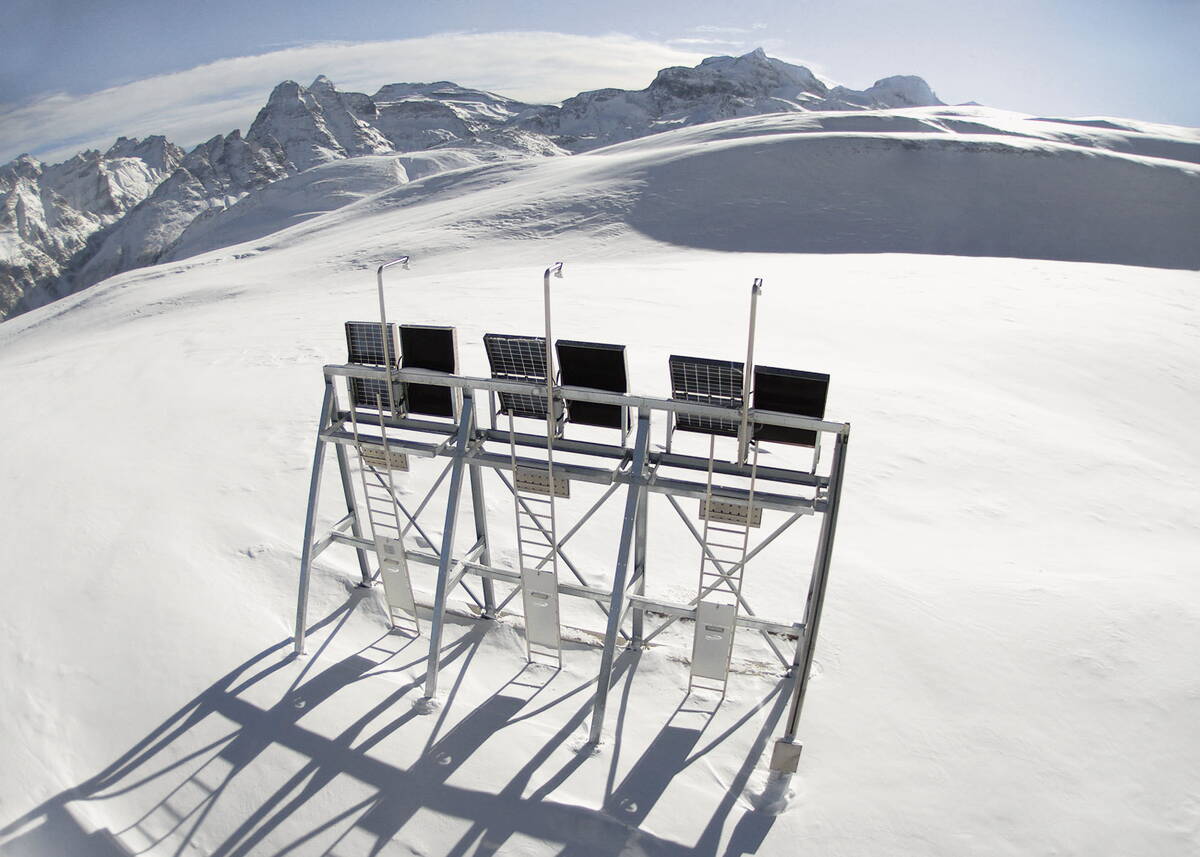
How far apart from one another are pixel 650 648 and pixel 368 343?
4.77 meters

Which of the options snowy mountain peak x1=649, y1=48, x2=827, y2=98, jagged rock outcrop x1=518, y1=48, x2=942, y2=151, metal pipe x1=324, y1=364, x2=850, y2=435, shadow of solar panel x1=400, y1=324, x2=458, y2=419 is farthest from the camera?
snowy mountain peak x1=649, y1=48, x2=827, y2=98

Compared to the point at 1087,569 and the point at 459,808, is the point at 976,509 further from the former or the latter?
the point at 459,808

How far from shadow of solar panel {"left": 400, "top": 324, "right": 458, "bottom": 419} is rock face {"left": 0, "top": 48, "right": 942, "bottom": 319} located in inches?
4760

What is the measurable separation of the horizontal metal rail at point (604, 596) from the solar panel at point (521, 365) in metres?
1.82

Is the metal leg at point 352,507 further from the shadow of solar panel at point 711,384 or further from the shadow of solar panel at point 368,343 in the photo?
the shadow of solar panel at point 711,384

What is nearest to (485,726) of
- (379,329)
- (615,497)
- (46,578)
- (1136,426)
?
(379,329)

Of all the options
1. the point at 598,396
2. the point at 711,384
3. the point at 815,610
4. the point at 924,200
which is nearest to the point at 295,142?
the point at 924,200

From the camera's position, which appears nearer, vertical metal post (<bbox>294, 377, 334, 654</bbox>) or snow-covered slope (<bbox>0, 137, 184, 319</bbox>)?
vertical metal post (<bbox>294, 377, 334, 654</bbox>)

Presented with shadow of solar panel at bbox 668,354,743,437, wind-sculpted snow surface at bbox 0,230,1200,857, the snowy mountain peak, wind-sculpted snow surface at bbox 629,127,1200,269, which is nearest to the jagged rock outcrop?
the snowy mountain peak

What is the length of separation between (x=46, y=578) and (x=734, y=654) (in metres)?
8.61

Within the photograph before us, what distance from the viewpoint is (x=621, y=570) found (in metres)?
6.96

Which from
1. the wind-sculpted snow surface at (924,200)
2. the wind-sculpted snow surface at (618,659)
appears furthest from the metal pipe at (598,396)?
the wind-sculpted snow surface at (924,200)

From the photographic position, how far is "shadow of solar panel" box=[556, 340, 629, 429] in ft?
23.6

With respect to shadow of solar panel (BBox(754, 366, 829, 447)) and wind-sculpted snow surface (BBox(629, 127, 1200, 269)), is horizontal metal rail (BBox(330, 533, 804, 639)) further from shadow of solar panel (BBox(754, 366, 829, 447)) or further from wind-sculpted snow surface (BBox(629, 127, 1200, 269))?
wind-sculpted snow surface (BBox(629, 127, 1200, 269))
